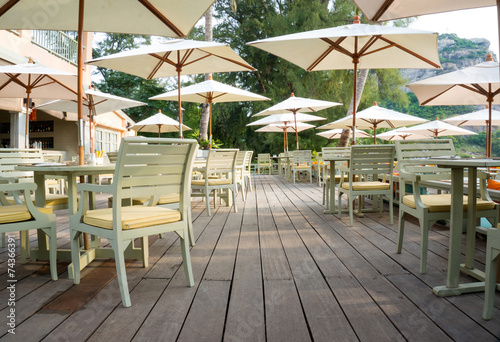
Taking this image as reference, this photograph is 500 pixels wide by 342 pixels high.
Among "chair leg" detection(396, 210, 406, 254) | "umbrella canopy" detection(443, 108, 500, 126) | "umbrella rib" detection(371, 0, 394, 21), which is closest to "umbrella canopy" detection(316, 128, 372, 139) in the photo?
"umbrella canopy" detection(443, 108, 500, 126)

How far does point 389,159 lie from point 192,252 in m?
2.74

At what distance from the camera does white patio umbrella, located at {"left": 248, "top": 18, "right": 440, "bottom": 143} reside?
426 centimetres

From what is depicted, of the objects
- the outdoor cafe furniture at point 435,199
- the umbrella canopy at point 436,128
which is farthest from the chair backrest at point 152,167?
the umbrella canopy at point 436,128

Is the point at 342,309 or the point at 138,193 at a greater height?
the point at 138,193

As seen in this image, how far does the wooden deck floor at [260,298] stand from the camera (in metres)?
1.66

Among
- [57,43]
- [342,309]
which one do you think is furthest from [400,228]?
[57,43]

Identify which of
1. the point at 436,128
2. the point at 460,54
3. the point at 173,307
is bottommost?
the point at 173,307

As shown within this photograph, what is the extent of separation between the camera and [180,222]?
2240 mm

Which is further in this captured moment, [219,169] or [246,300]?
[219,169]

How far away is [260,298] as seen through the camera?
2.05 m

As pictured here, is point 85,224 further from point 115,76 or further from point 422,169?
point 115,76

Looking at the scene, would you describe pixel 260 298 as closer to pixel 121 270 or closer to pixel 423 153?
pixel 121 270

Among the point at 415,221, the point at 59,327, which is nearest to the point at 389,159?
the point at 415,221

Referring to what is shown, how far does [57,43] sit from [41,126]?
3.65 metres
